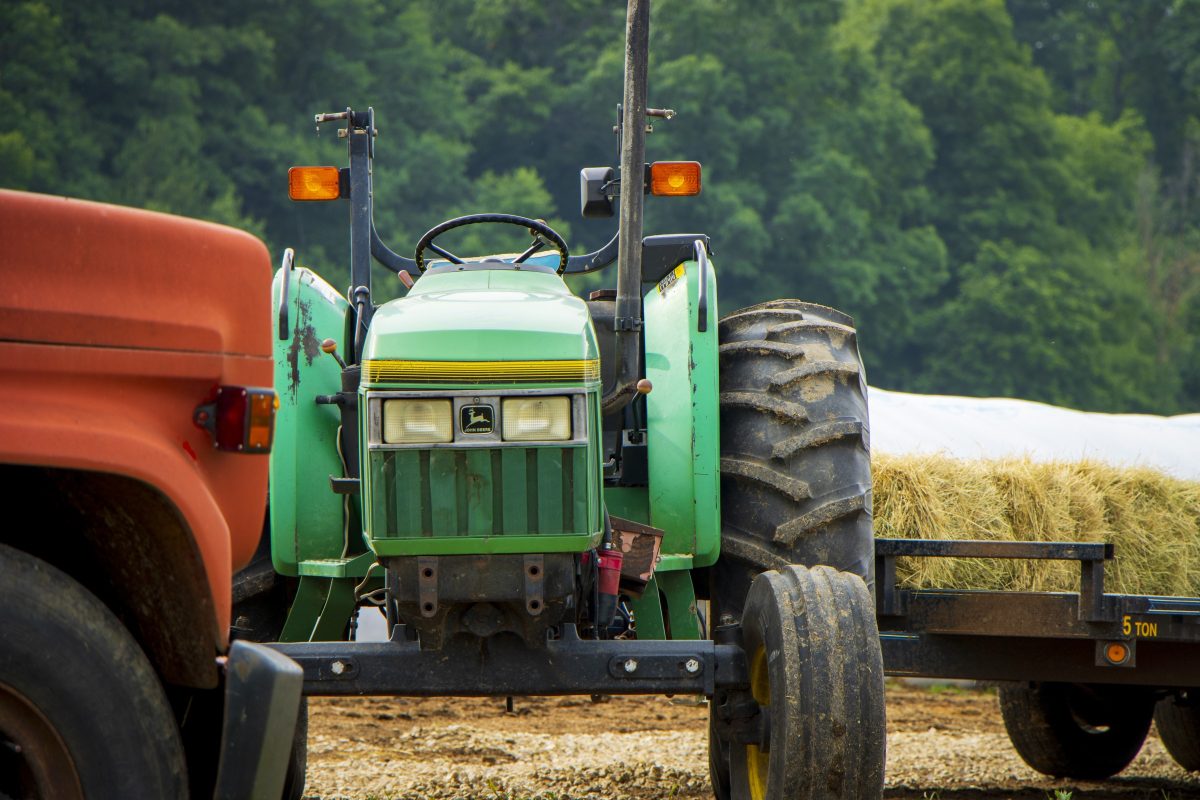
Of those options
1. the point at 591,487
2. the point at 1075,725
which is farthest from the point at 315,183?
the point at 1075,725

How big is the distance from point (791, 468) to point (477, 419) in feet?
3.83

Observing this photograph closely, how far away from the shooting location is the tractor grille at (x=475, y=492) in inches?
179

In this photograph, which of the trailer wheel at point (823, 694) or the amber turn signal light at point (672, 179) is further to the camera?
the amber turn signal light at point (672, 179)

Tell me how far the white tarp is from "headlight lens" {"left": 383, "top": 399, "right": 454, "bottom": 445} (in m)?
5.63

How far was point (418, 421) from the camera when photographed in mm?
4523

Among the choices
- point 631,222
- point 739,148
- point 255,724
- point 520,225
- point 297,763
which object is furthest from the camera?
point 739,148

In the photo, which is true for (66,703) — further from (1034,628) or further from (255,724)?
(1034,628)

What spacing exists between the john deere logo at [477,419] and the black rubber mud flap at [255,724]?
132 cm

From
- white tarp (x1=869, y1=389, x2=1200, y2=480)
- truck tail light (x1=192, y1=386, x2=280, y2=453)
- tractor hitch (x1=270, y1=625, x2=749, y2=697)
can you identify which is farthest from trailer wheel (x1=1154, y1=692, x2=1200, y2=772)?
truck tail light (x1=192, y1=386, x2=280, y2=453)

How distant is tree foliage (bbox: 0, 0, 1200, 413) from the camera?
39.2 metres

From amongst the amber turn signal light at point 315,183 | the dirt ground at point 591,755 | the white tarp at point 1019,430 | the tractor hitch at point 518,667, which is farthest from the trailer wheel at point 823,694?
the white tarp at point 1019,430

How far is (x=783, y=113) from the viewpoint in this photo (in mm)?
44594

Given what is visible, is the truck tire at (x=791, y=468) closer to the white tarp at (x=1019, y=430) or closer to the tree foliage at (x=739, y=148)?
the white tarp at (x=1019, y=430)

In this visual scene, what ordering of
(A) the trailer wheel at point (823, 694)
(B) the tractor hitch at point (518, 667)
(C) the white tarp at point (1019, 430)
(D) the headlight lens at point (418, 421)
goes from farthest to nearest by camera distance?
(C) the white tarp at point (1019, 430), (B) the tractor hitch at point (518, 667), (D) the headlight lens at point (418, 421), (A) the trailer wheel at point (823, 694)
